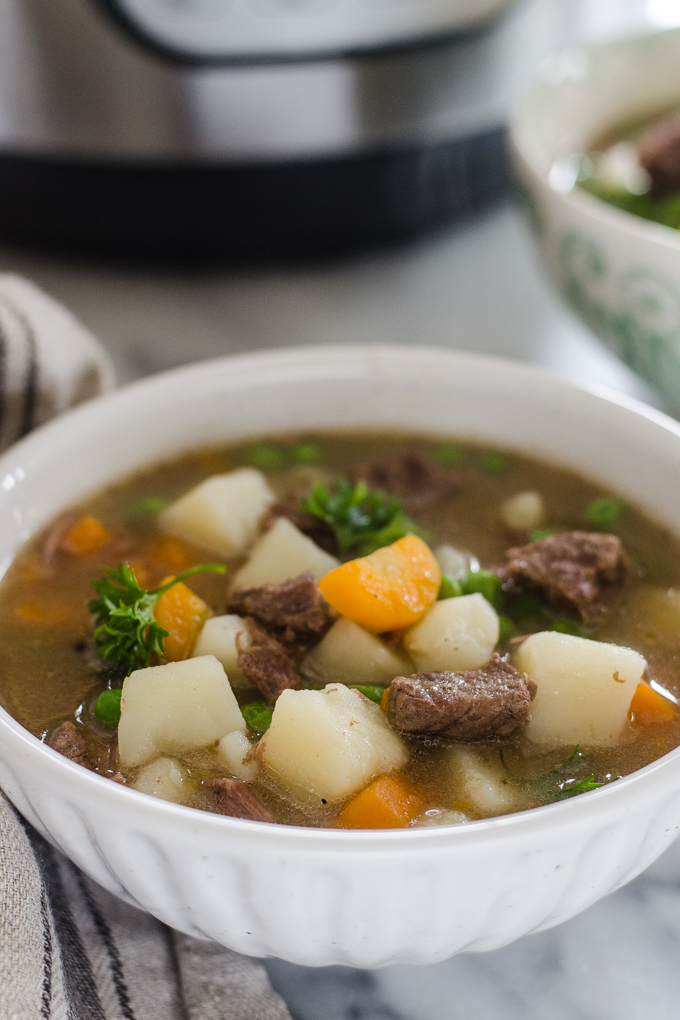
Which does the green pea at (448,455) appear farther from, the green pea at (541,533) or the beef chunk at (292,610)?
the beef chunk at (292,610)

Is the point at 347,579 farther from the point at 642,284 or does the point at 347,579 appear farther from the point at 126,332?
the point at 126,332

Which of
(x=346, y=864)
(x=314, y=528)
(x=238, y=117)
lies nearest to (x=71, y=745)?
(x=346, y=864)

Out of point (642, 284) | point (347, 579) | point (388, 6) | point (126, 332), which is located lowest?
point (126, 332)

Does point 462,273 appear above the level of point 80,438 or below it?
below

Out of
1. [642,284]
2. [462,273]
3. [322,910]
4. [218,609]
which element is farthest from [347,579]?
[462,273]

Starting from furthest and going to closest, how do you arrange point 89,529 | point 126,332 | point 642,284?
point 126,332 → point 642,284 → point 89,529

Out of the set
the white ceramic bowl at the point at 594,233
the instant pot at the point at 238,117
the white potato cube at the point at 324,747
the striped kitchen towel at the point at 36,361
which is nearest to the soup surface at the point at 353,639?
the white potato cube at the point at 324,747
